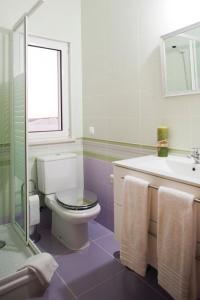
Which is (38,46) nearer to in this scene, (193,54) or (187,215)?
(193,54)

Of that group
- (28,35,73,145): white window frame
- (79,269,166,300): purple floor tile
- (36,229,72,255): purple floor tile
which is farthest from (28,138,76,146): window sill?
(79,269,166,300): purple floor tile

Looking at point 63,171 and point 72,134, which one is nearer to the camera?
point 63,171

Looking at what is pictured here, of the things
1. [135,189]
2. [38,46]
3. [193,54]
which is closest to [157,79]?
[193,54]

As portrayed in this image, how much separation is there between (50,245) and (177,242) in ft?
4.25

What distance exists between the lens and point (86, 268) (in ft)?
6.07

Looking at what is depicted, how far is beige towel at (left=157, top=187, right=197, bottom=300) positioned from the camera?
120 centimetres

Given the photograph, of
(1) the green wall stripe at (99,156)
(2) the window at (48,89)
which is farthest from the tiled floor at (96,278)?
(2) the window at (48,89)

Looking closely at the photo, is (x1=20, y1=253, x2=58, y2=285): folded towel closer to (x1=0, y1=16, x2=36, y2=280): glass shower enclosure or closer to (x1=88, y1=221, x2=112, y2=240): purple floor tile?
(x1=0, y1=16, x2=36, y2=280): glass shower enclosure

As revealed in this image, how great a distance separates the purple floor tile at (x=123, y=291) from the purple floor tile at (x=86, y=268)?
0.18ft

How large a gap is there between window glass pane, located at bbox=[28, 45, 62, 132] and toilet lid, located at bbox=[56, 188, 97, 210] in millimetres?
724

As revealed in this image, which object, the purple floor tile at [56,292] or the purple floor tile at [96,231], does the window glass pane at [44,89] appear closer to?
the purple floor tile at [96,231]

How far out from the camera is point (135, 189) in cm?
149

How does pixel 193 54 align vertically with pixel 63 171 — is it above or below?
above

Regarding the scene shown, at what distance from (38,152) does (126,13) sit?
147cm
